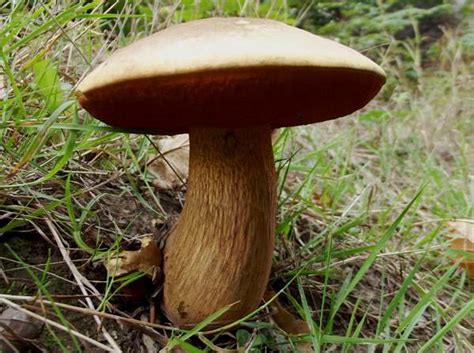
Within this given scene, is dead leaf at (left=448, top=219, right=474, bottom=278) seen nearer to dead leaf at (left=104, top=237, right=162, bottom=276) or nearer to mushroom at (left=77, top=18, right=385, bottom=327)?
mushroom at (left=77, top=18, right=385, bottom=327)

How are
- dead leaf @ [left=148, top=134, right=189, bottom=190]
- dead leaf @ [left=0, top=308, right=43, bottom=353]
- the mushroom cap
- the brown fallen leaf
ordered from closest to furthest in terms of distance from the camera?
1. the mushroom cap
2. dead leaf @ [left=0, top=308, right=43, bottom=353]
3. the brown fallen leaf
4. dead leaf @ [left=148, top=134, right=189, bottom=190]

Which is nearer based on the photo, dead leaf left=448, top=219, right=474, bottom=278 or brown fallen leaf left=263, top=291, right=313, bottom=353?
brown fallen leaf left=263, top=291, right=313, bottom=353

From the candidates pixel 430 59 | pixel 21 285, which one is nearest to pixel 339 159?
pixel 21 285

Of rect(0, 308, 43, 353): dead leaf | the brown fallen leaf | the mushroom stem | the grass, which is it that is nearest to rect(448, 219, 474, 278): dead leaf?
the grass

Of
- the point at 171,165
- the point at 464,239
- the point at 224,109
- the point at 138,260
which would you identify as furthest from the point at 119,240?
the point at 464,239

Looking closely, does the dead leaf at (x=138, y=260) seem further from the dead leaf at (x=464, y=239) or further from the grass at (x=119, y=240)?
the dead leaf at (x=464, y=239)

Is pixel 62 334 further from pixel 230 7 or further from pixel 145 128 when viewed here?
pixel 230 7

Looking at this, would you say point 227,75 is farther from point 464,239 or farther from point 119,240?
point 464,239
